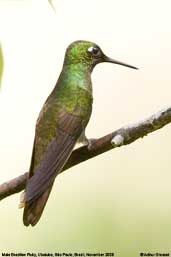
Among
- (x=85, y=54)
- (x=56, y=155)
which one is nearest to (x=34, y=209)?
(x=56, y=155)

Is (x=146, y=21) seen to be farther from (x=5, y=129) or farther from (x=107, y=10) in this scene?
(x=5, y=129)

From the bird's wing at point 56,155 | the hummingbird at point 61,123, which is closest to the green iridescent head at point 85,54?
the hummingbird at point 61,123

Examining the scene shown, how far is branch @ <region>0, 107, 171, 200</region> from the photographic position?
1.52 meters

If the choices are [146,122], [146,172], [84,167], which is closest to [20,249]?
[84,167]

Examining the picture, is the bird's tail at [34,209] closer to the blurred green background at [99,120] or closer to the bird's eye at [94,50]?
the blurred green background at [99,120]

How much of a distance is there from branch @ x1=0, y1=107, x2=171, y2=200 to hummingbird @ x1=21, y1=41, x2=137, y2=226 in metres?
0.04

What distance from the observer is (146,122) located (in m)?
1.52

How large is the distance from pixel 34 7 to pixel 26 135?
1.42 ft

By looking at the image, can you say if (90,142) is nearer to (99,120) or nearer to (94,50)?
(99,120)

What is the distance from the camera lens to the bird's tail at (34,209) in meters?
Result: 1.55

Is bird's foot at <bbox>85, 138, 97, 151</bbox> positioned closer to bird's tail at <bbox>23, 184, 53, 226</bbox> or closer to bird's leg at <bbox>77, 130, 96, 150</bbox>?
bird's leg at <bbox>77, 130, 96, 150</bbox>

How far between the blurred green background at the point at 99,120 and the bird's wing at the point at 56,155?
0.08 m

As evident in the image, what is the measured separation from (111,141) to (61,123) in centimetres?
17

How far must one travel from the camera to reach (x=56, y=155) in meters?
1.53
